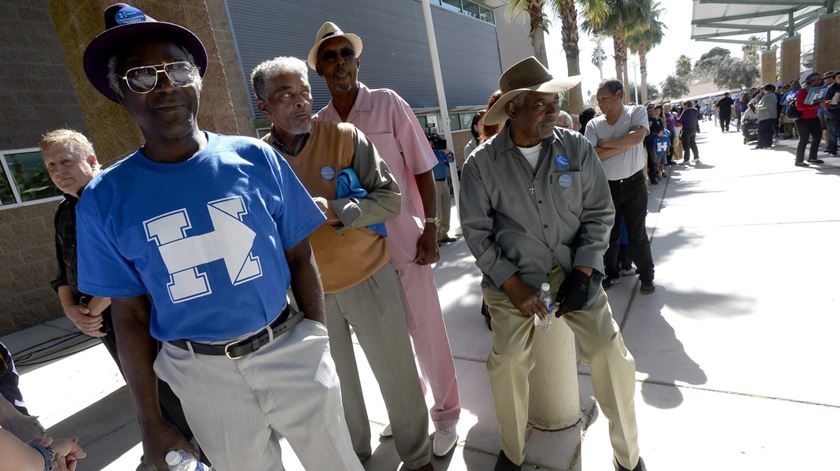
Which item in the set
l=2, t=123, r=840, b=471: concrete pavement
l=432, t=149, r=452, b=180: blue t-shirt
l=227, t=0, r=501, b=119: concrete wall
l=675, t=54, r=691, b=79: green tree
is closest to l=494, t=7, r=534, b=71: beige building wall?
l=227, t=0, r=501, b=119: concrete wall

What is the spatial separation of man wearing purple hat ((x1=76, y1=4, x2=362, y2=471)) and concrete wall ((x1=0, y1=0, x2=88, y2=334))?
20.0 feet

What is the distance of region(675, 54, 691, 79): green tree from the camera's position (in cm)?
7419

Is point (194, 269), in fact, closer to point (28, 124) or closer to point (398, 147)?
point (398, 147)

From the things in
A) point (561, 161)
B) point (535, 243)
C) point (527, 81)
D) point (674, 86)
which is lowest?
point (535, 243)

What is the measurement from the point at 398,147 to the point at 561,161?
0.88 meters

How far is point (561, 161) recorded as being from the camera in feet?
7.15

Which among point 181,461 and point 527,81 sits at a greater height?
point 527,81

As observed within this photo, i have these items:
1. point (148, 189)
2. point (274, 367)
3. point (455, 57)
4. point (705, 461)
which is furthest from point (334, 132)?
point (455, 57)

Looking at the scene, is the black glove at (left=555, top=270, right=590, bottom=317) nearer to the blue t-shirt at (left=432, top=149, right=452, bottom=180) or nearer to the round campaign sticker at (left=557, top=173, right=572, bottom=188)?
the round campaign sticker at (left=557, top=173, right=572, bottom=188)

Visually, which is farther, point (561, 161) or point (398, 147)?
point (398, 147)

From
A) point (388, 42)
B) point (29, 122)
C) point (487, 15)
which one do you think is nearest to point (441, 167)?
point (29, 122)

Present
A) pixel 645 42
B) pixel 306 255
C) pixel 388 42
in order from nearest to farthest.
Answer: pixel 306 255 < pixel 388 42 < pixel 645 42

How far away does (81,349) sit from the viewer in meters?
4.84

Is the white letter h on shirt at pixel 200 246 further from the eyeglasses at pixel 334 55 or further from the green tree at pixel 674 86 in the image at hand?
the green tree at pixel 674 86
